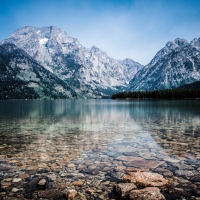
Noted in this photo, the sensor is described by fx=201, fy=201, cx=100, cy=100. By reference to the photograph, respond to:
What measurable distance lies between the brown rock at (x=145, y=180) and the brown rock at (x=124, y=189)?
0.40 metres

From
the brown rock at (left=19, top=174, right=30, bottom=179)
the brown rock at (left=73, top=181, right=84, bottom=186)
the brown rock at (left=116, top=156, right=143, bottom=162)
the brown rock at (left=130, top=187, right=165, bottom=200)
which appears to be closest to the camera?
the brown rock at (left=130, top=187, right=165, bottom=200)

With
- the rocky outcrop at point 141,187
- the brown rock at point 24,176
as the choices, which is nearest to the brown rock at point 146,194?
the rocky outcrop at point 141,187

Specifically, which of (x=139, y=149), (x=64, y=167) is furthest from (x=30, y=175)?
(x=139, y=149)

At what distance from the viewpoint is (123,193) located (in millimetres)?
8859

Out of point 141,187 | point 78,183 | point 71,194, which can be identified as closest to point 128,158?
point 141,187

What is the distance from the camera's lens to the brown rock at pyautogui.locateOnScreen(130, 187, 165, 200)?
327 inches

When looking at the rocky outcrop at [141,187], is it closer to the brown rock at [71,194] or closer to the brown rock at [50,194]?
the brown rock at [71,194]

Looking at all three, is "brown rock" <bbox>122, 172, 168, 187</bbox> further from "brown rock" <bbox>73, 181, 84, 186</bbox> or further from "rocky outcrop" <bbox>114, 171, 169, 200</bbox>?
"brown rock" <bbox>73, 181, 84, 186</bbox>

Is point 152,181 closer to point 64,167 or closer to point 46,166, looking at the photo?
point 64,167

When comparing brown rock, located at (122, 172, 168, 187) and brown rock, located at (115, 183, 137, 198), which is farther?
brown rock, located at (122, 172, 168, 187)

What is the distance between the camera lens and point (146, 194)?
8.45 metres

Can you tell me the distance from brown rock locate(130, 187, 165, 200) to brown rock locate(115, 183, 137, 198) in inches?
12.0

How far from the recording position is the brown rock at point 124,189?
8834 mm

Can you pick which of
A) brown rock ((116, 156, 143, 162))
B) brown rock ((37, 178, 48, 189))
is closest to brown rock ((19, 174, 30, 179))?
brown rock ((37, 178, 48, 189))
